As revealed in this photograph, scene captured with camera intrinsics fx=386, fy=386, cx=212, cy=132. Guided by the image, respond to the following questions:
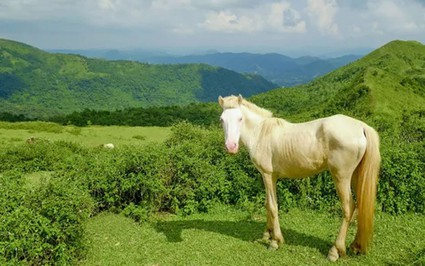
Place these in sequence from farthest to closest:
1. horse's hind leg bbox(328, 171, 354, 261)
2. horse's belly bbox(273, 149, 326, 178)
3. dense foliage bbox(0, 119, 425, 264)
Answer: dense foliage bbox(0, 119, 425, 264)
horse's belly bbox(273, 149, 326, 178)
horse's hind leg bbox(328, 171, 354, 261)

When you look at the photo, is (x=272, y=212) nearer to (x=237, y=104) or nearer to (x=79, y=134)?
(x=237, y=104)

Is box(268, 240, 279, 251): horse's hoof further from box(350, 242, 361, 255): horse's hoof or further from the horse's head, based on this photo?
the horse's head

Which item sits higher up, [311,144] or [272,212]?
[311,144]

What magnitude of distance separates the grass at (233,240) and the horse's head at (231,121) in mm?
2556

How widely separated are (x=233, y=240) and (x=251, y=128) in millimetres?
2790

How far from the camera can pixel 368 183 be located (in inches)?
283

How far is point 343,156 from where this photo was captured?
7098 mm

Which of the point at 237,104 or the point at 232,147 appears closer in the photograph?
the point at 232,147

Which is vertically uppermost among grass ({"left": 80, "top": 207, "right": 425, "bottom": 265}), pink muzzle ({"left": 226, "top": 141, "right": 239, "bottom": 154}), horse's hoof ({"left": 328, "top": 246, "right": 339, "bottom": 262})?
pink muzzle ({"left": 226, "top": 141, "right": 239, "bottom": 154})

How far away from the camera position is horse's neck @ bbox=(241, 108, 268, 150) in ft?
26.3

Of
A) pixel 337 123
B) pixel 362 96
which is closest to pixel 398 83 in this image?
pixel 362 96

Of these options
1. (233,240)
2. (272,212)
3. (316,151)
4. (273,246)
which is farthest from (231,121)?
(233,240)

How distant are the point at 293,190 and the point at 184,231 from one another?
11.4 ft

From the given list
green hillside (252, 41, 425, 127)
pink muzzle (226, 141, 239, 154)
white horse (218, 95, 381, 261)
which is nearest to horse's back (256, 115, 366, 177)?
white horse (218, 95, 381, 261)
